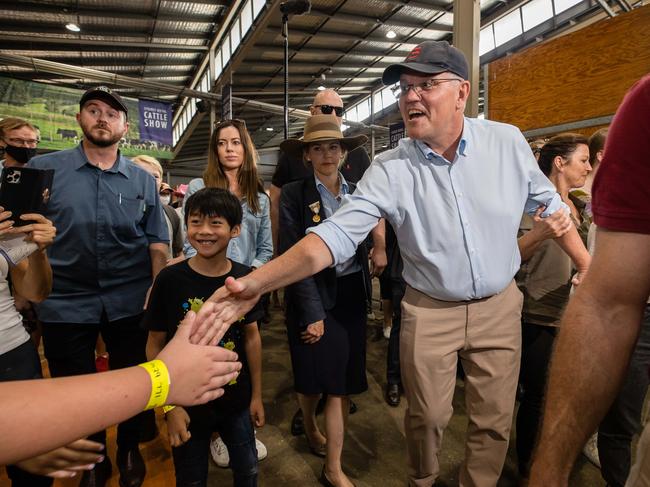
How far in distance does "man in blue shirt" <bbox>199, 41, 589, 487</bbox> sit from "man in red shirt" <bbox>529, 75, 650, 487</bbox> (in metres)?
0.81

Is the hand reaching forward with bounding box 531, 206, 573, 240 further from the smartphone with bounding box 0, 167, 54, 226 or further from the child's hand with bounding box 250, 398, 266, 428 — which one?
the smartphone with bounding box 0, 167, 54, 226

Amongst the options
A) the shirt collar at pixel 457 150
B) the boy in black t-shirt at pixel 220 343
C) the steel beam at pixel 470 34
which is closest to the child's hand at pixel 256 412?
the boy in black t-shirt at pixel 220 343

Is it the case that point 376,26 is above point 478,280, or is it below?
above

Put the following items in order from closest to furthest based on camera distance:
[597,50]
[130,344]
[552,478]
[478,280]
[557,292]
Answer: [552,478], [478,280], [557,292], [130,344], [597,50]

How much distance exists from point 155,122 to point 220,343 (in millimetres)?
9011

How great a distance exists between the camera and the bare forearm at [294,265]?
1405mm

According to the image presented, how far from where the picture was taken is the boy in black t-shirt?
1.64 m

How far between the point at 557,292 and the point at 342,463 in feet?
5.46

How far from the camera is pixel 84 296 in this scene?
6.88 feet

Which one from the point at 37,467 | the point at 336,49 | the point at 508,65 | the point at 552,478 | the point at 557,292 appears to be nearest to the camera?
the point at 552,478

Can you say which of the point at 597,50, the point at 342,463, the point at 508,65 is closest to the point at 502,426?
the point at 342,463

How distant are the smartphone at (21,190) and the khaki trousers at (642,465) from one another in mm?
2172

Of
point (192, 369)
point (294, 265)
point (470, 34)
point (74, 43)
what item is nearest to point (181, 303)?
point (294, 265)

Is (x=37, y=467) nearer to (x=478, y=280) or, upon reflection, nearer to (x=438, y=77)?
(x=478, y=280)
